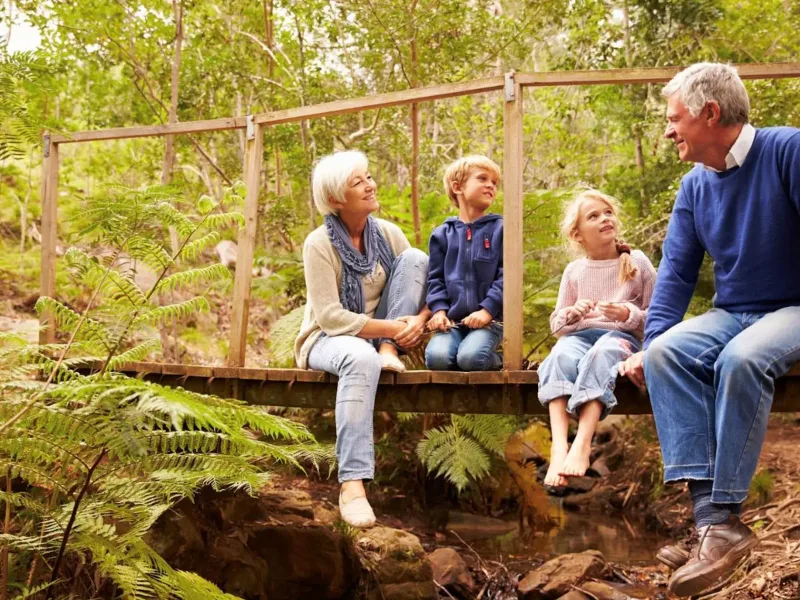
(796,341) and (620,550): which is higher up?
(796,341)

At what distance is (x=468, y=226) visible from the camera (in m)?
3.90

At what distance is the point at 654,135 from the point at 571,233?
20.5 feet

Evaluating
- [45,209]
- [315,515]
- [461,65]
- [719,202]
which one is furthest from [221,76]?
[719,202]

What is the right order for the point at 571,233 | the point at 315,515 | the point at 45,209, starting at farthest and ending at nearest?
the point at 315,515, the point at 45,209, the point at 571,233

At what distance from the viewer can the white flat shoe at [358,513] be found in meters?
3.09

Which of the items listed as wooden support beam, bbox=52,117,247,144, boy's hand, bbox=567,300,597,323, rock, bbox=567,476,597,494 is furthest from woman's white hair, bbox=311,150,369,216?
rock, bbox=567,476,597,494

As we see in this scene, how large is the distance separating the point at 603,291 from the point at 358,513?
1.44m

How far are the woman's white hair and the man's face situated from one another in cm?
142

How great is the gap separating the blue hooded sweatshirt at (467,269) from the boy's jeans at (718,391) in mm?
1145

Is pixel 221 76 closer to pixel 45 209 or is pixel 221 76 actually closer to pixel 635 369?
pixel 45 209

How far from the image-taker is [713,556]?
8.12 feet

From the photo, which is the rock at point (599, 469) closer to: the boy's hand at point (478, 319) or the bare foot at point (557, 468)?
the boy's hand at point (478, 319)

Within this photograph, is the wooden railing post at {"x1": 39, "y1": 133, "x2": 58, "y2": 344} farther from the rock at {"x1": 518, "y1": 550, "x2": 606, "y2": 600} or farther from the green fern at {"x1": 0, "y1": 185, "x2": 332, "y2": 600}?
the rock at {"x1": 518, "y1": 550, "x2": 606, "y2": 600}

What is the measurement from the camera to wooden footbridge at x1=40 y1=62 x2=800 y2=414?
3.39m
